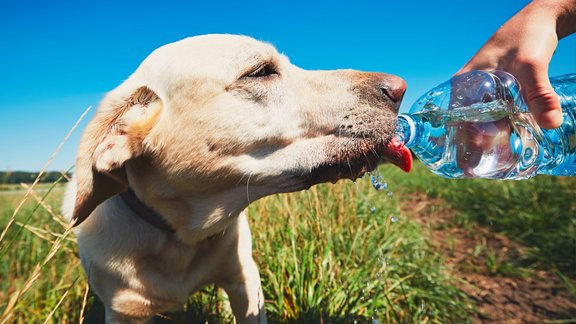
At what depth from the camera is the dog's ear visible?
1710mm

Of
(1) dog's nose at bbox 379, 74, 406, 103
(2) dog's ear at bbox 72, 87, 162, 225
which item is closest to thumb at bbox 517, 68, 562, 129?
(1) dog's nose at bbox 379, 74, 406, 103

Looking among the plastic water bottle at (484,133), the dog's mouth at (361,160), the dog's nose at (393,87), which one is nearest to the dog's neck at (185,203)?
the dog's mouth at (361,160)

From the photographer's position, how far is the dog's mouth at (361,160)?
1.77 m

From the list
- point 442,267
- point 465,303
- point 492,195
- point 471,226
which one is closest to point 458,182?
point 492,195

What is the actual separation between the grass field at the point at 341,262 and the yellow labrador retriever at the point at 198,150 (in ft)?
0.90

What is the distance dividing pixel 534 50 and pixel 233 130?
1348mm

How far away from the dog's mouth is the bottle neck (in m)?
0.05

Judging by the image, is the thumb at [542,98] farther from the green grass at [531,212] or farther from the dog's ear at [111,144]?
the green grass at [531,212]

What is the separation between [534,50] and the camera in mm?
1471

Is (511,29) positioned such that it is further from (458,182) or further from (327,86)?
(458,182)

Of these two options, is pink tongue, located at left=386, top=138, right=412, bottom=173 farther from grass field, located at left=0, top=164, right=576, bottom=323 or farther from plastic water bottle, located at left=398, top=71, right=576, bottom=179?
grass field, located at left=0, top=164, right=576, bottom=323

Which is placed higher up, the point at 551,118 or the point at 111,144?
the point at 551,118

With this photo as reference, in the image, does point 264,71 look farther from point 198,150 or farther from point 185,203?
point 185,203

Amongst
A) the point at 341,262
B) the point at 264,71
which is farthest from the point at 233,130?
the point at 341,262
